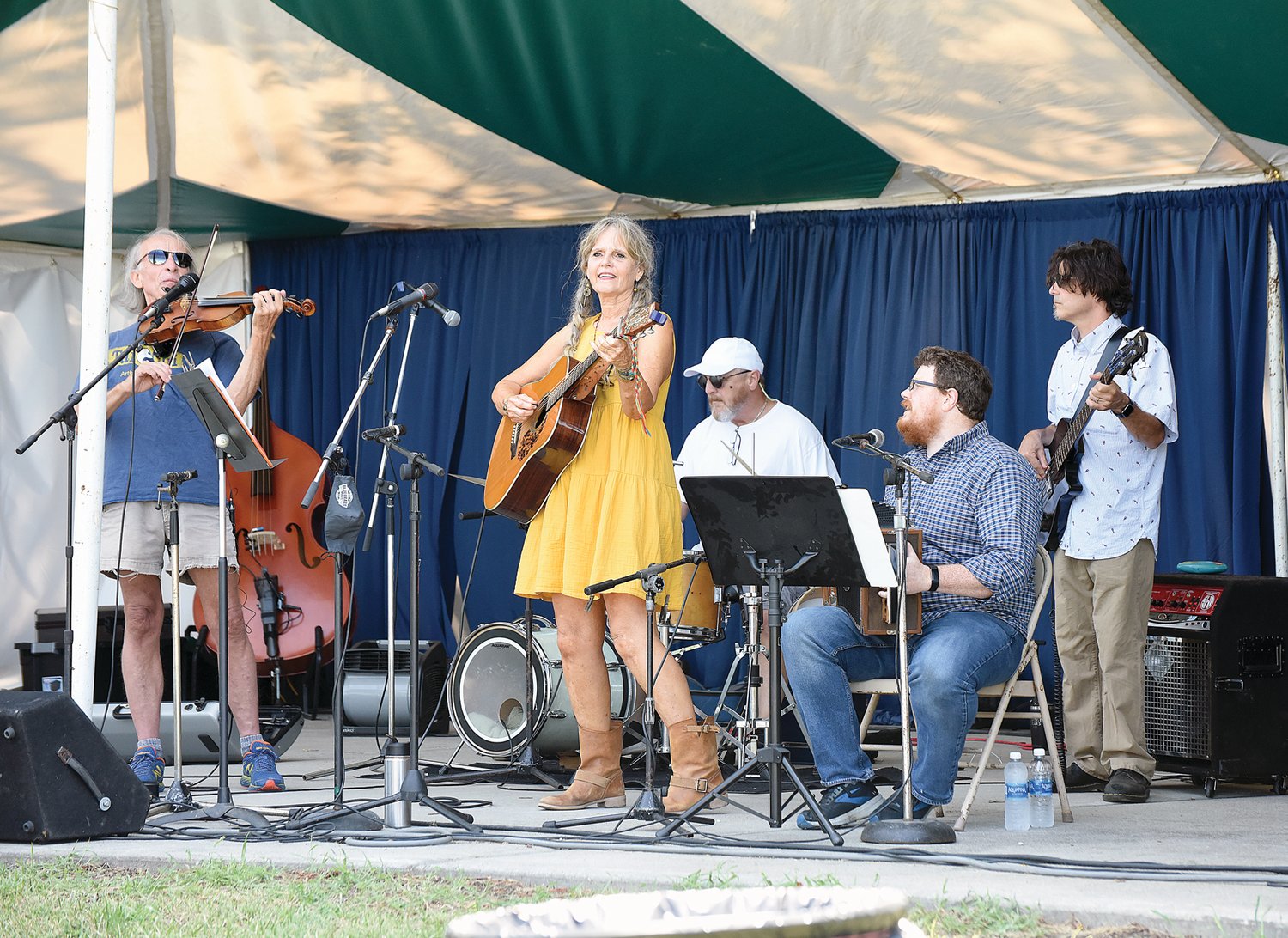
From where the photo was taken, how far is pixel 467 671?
529 cm

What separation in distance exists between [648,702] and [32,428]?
4403 mm

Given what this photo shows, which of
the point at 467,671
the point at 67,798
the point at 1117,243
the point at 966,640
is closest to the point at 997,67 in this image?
the point at 1117,243

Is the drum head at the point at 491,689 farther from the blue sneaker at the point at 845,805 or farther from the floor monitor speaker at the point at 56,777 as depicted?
the floor monitor speaker at the point at 56,777

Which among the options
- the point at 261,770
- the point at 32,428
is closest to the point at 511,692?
the point at 261,770

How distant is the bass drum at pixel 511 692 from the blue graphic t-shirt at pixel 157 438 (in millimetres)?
1313

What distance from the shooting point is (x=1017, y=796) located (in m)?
3.51

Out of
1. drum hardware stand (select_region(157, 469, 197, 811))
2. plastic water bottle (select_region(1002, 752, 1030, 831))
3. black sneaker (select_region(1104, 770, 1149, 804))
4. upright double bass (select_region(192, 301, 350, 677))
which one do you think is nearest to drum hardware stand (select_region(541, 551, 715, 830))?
plastic water bottle (select_region(1002, 752, 1030, 831))

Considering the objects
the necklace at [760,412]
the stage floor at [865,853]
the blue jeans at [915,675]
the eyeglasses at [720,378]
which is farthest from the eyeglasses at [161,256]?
the blue jeans at [915,675]

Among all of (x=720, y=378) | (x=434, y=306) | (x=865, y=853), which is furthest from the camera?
(x=720, y=378)

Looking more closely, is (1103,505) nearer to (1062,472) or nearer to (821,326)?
(1062,472)

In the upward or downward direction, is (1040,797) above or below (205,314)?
below

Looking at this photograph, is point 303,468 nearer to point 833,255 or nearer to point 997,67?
point 833,255

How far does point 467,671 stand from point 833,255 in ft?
8.53

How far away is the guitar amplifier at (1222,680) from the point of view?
431 centimetres
